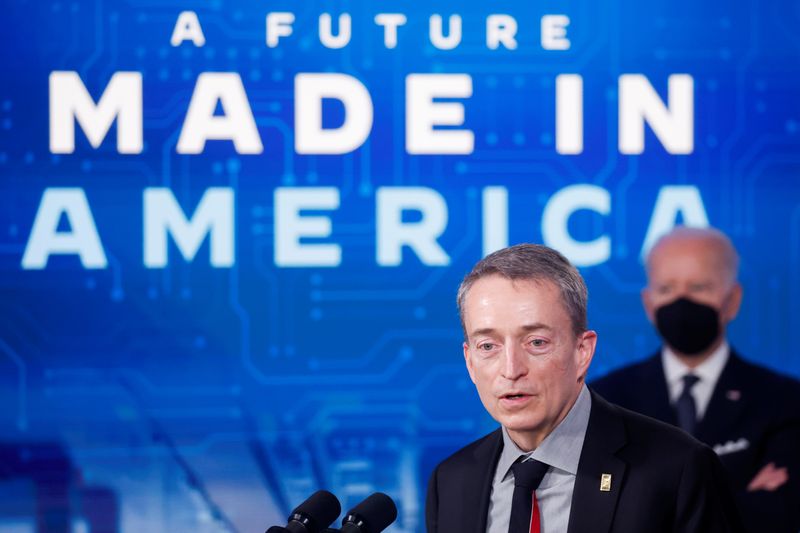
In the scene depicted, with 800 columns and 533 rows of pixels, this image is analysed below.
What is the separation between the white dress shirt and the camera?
12.6 ft

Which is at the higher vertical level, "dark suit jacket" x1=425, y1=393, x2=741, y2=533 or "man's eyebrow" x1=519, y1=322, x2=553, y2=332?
"man's eyebrow" x1=519, y1=322, x2=553, y2=332

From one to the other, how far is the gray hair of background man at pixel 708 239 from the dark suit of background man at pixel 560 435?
2418 mm

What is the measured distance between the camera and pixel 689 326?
3.93 meters

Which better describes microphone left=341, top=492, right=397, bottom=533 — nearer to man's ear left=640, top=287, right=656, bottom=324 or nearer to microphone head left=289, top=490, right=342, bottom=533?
microphone head left=289, top=490, right=342, bottom=533

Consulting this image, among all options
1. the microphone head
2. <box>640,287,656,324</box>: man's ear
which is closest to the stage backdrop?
<box>640,287,656,324</box>: man's ear

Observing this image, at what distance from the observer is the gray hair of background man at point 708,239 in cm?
431

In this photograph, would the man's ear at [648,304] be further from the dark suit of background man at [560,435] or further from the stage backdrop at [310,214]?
the dark suit of background man at [560,435]

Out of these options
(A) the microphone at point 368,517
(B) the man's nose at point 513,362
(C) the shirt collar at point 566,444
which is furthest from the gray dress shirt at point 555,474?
(A) the microphone at point 368,517

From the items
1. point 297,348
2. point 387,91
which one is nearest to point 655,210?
point 387,91

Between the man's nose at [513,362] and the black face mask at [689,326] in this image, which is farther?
the black face mask at [689,326]

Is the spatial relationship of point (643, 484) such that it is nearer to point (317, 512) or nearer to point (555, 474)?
point (555, 474)

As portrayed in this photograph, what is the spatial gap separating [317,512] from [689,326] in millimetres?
2512

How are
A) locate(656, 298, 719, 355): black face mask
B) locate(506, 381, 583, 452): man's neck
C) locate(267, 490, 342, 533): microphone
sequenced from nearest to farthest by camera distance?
locate(267, 490, 342, 533): microphone, locate(506, 381, 583, 452): man's neck, locate(656, 298, 719, 355): black face mask

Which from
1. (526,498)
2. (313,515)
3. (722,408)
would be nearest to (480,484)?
(526,498)
